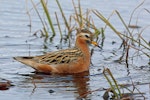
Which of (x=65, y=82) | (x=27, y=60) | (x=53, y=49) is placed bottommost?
(x=65, y=82)

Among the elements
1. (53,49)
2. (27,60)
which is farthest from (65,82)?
(53,49)

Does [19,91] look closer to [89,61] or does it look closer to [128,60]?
[89,61]

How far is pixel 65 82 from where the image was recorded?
1148cm

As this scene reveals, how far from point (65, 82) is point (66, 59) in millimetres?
1163

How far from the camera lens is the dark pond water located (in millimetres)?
10516

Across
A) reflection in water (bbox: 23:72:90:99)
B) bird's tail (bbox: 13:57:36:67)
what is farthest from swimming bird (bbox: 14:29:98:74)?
reflection in water (bbox: 23:72:90:99)

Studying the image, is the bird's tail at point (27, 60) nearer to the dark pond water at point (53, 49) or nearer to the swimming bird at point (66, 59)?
the swimming bird at point (66, 59)

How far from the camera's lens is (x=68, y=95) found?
10273mm

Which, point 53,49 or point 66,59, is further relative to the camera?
point 53,49

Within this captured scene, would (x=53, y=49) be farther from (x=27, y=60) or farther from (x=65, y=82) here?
(x=65, y=82)

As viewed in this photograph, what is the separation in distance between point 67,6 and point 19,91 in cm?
674

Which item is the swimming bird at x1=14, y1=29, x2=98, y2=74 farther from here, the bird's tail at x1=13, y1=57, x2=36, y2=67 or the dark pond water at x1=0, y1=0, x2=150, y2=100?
the dark pond water at x1=0, y1=0, x2=150, y2=100

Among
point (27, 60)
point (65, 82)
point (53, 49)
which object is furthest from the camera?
point (53, 49)

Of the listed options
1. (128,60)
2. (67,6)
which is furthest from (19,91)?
(67,6)
